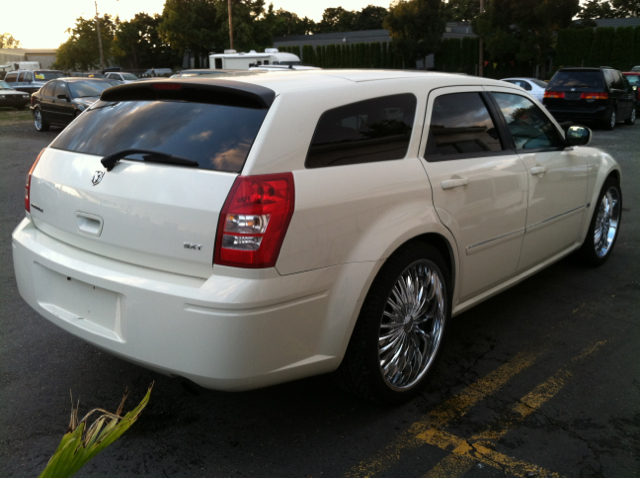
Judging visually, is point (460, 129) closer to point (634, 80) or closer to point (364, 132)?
point (364, 132)

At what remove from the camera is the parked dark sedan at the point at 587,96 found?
1788cm

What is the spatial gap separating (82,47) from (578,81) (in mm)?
58768

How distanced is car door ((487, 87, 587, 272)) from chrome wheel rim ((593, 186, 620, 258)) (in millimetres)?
653

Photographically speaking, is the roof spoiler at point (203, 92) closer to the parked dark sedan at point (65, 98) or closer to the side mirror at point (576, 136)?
the side mirror at point (576, 136)

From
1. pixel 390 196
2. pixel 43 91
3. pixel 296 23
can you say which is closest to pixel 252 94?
pixel 390 196

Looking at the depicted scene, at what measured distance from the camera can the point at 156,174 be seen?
9.02 feet

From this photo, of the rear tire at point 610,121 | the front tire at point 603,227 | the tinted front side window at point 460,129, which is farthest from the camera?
the rear tire at point 610,121

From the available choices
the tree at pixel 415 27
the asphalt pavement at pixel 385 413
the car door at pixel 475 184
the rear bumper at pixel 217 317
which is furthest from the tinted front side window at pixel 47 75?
the rear bumper at pixel 217 317

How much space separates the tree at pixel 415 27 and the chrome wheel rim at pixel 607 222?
4204cm

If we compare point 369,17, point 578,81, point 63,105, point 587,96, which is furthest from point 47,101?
point 369,17

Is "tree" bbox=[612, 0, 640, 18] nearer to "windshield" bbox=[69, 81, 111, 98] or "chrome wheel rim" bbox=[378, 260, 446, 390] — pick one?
"windshield" bbox=[69, 81, 111, 98]

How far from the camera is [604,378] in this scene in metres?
3.58

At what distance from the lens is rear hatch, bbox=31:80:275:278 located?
2.61 metres

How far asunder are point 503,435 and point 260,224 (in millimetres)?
1542
